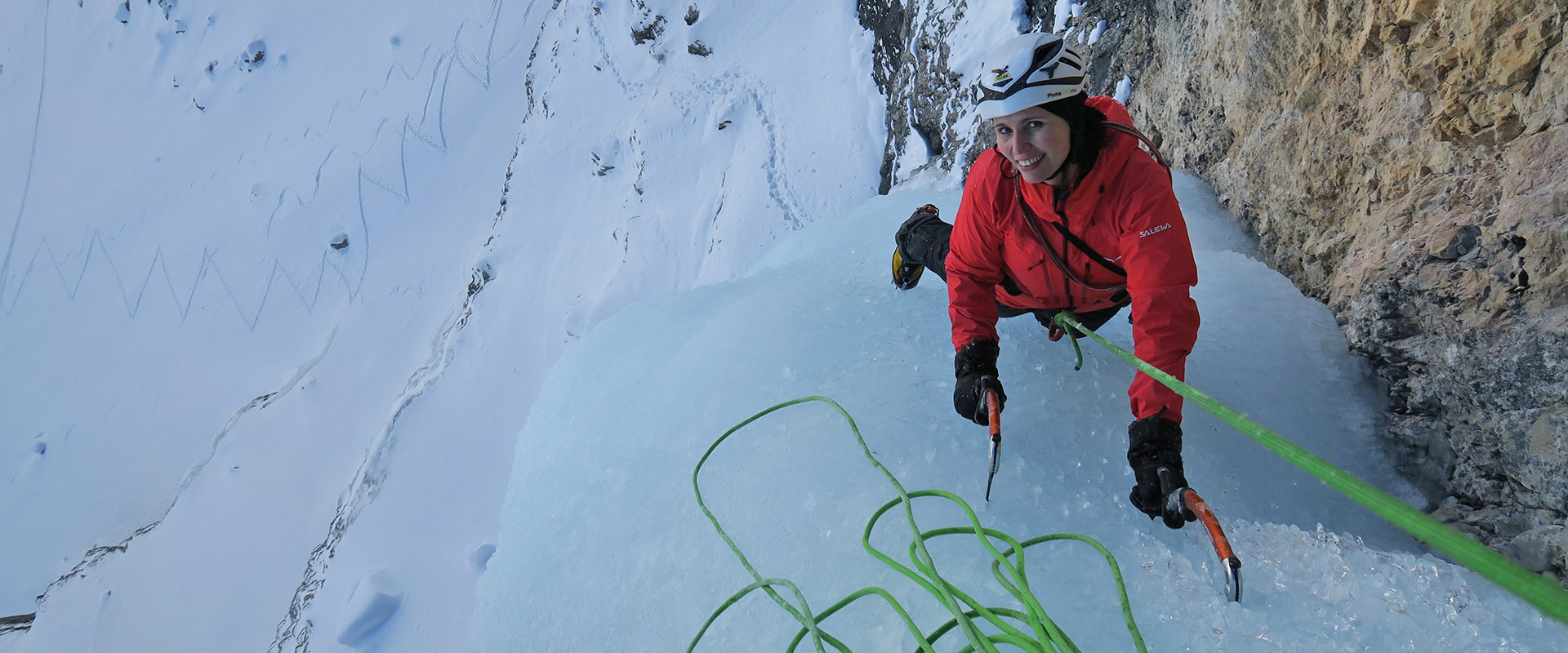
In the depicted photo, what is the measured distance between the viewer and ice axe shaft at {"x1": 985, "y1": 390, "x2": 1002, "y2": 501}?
4.56ft

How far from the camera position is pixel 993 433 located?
1.40m

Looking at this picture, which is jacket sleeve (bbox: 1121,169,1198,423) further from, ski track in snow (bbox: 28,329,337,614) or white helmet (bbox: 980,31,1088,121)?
ski track in snow (bbox: 28,329,337,614)

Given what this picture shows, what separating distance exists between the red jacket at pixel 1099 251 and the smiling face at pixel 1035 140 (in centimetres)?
8

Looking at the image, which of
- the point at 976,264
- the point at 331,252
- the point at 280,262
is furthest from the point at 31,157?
the point at 976,264

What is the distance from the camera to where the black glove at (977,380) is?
1.53 metres

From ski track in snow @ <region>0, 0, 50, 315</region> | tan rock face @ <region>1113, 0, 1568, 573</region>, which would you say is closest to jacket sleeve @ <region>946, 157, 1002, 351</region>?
tan rock face @ <region>1113, 0, 1568, 573</region>

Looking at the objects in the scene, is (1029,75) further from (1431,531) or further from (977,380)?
(1431,531)

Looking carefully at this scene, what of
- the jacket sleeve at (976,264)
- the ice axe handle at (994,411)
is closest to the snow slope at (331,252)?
the jacket sleeve at (976,264)

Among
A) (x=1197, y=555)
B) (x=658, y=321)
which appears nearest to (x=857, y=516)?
(x=1197, y=555)

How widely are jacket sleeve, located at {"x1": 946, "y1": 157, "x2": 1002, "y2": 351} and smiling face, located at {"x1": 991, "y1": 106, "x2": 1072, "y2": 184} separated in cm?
20

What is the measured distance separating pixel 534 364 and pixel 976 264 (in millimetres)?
9239

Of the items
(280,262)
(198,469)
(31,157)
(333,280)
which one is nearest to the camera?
(198,469)

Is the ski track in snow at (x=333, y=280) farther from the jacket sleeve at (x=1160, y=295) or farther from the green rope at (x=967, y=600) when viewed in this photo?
the jacket sleeve at (x=1160, y=295)

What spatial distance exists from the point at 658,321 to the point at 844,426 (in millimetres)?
1392
